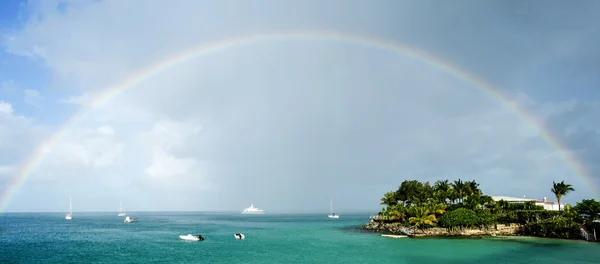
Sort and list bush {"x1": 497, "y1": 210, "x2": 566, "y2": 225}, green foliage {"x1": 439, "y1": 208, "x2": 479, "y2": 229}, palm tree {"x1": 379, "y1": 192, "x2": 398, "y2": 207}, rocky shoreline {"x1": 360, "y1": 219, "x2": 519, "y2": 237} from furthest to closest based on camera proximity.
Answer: palm tree {"x1": 379, "y1": 192, "x2": 398, "y2": 207}, rocky shoreline {"x1": 360, "y1": 219, "x2": 519, "y2": 237}, green foliage {"x1": 439, "y1": 208, "x2": 479, "y2": 229}, bush {"x1": 497, "y1": 210, "x2": 566, "y2": 225}

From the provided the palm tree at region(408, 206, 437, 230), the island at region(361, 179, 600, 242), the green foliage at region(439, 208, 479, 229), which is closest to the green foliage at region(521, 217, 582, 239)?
the island at region(361, 179, 600, 242)

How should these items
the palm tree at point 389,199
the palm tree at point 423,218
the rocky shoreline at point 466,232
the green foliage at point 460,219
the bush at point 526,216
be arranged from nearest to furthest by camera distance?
the bush at point 526,216 < the green foliage at point 460,219 < the rocky shoreline at point 466,232 < the palm tree at point 423,218 < the palm tree at point 389,199

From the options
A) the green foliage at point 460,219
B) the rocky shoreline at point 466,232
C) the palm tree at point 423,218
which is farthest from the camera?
the palm tree at point 423,218

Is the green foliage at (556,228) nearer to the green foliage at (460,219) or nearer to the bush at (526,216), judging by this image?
the bush at (526,216)

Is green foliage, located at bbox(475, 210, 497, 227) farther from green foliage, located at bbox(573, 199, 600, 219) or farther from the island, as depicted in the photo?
green foliage, located at bbox(573, 199, 600, 219)

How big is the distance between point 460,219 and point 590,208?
23342mm

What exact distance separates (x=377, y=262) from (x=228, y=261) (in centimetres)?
2051

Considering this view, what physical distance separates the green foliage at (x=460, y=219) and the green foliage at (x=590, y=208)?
19.3 meters

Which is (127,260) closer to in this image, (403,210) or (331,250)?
(331,250)

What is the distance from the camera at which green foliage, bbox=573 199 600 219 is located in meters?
76.3

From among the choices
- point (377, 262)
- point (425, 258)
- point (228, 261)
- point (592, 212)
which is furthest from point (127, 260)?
point (592, 212)

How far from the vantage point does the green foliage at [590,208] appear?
76312 mm

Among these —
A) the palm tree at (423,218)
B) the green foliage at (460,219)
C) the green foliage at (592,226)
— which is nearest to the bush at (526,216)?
the green foliage at (592,226)

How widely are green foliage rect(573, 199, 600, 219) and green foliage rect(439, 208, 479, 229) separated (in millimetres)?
19301
